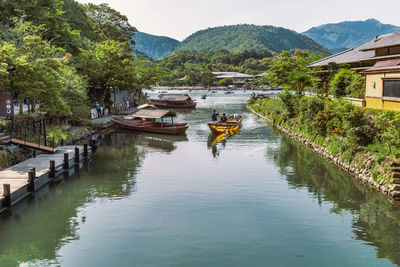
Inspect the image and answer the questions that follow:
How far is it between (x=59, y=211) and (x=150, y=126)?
93.2ft

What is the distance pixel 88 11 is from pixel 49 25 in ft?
156

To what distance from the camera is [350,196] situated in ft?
72.5

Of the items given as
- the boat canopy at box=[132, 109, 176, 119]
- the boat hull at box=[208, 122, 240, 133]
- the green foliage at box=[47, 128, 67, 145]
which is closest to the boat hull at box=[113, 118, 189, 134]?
the boat canopy at box=[132, 109, 176, 119]

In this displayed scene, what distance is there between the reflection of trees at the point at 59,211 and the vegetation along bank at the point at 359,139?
15.9 m

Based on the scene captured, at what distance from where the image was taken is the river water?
1423cm

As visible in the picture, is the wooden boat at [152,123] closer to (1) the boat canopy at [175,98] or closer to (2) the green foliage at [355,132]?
(2) the green foliage at [355,132]

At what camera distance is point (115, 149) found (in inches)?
1446

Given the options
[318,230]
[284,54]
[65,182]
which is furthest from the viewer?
[284,54]

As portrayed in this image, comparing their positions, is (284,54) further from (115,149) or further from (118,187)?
(118,187)

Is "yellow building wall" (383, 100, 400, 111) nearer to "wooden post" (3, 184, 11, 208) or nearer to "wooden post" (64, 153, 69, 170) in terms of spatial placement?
"wooden post" (64, 153, 69, 170)

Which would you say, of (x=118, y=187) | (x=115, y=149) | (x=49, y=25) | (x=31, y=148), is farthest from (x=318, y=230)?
(x=49, y=25)

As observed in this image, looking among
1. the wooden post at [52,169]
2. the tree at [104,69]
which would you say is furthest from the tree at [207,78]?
the wooden post at [52,169]

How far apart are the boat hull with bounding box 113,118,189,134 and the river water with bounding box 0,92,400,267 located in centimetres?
1498

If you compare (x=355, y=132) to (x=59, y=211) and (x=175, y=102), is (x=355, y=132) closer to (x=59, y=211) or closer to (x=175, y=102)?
(x=59, y=211)
